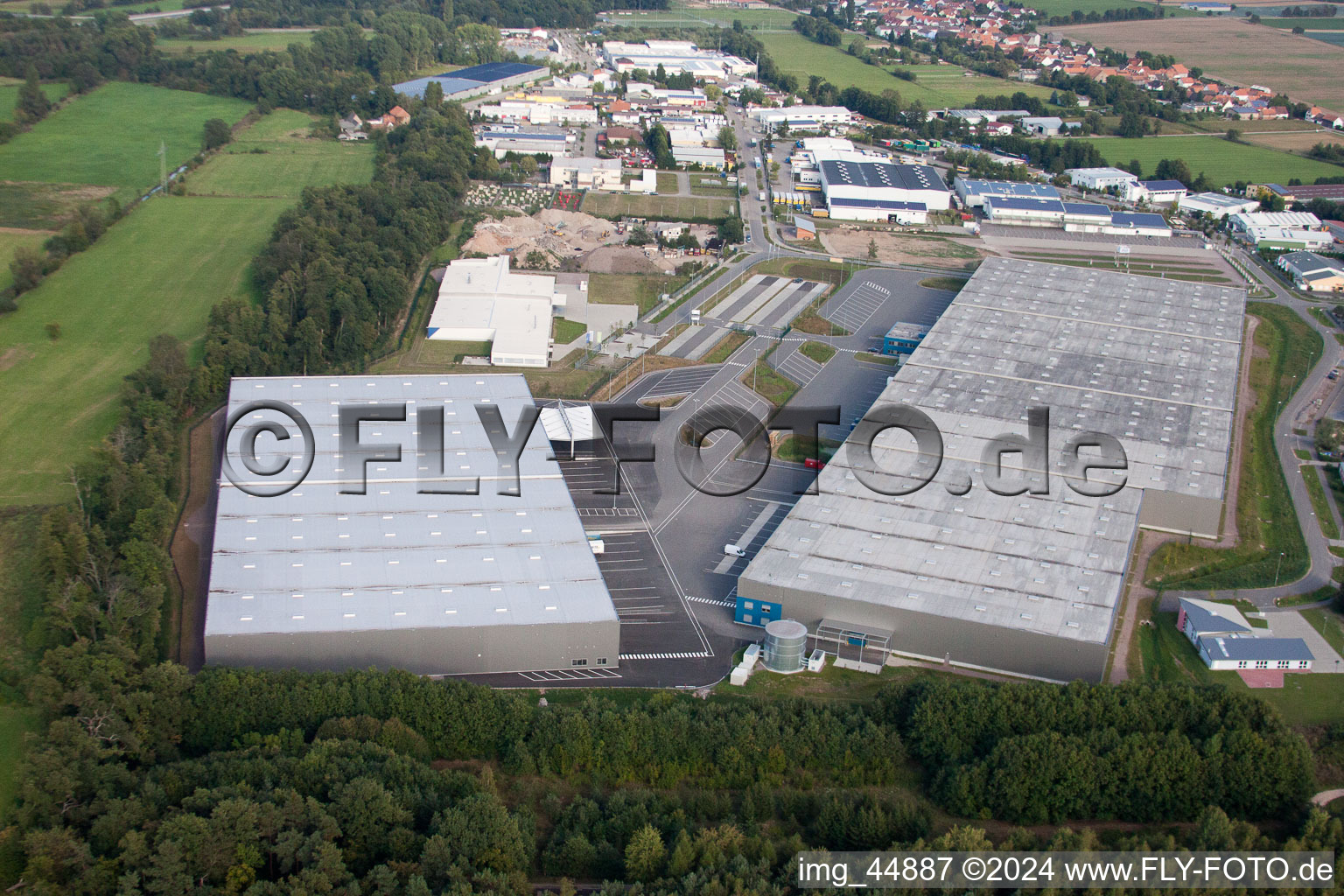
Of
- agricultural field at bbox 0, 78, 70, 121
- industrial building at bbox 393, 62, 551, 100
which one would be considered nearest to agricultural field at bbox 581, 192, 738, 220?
industrial building at bbox 393, 62, 551, 100

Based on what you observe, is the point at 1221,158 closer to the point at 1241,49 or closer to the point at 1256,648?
the point at 1241,49

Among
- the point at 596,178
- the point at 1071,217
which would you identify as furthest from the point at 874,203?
the point at 596,178

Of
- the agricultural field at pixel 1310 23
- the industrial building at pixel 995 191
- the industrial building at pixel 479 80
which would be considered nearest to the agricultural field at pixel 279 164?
the industrial building at pixel 479 80

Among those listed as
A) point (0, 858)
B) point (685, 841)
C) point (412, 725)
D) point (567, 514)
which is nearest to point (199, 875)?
point (0, 858)

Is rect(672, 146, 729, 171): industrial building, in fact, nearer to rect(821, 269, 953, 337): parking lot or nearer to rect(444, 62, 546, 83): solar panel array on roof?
rect(821, 269, 953, 337): parking lot

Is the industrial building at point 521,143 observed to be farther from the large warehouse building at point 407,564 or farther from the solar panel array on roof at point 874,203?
the large warehouse building at point 407,564

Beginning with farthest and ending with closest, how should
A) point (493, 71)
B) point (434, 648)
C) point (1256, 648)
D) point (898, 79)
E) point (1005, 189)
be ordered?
1. point (898, 79)
2. point (493, 71)
3. point (1005, 189)
4. point (1256, 648)
5. point (434, 648)

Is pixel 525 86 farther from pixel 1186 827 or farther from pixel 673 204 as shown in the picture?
pixel 1186 827
